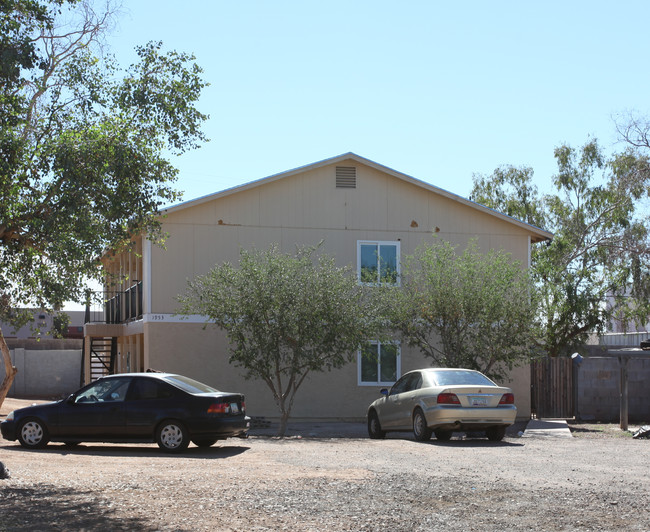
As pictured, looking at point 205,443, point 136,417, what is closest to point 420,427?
point 205,443

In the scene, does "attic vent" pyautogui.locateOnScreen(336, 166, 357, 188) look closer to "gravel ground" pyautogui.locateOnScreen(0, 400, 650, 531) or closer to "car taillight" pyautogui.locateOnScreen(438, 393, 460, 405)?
"car taillight" pyautogui.locateOnScreen(438, 393, 460, 405)

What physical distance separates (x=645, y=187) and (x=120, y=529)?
105 feet

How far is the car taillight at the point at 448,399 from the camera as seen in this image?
15852mm

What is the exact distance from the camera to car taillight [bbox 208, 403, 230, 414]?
1422 cm

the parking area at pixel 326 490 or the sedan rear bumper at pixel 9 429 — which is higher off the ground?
the sedan rear bumper at pixel 9 429

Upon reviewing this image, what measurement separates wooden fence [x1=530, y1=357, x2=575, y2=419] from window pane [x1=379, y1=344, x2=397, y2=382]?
4.14 meters

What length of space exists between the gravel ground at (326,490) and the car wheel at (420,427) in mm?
1664

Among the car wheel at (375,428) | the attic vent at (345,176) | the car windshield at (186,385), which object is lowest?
the car wheel at (375,428)

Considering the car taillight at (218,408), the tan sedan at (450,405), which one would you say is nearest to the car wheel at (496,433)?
the tan sedan at (450,405)

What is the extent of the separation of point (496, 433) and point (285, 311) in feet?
17.4

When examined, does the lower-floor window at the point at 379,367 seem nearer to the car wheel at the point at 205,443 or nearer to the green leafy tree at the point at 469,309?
the green leafy tree at the point at 469,309

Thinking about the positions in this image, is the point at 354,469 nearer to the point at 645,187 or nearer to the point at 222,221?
the point at 222,221

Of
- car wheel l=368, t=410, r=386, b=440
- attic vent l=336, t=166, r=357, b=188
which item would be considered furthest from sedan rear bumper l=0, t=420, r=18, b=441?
attic vent l=336, t=166, r=357, b=188

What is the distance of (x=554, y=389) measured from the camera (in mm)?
24828
